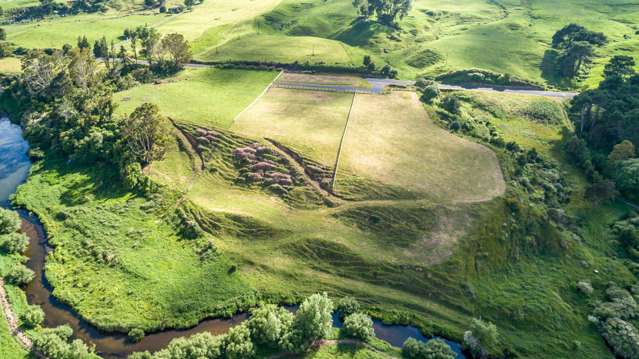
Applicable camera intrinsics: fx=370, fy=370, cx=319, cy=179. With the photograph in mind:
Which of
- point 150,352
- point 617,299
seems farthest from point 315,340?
point 617,299

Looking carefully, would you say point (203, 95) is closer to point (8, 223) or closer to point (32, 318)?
point (8, 223)

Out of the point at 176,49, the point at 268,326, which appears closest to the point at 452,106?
the point at 268,326

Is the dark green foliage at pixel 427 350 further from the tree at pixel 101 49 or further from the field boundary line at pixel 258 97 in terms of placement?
the tree at pixel 101 49

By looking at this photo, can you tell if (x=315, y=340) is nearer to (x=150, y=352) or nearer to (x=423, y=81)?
(x=150, y=352)

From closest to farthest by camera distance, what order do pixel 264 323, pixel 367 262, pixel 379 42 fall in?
→ 1. pixel 264 323
2. pixel 367 262
3. pixel 379 42

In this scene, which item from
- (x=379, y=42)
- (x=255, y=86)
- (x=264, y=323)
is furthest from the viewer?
(x=379, y=42)

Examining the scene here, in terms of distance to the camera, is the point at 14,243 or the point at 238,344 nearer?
the point at 238,344

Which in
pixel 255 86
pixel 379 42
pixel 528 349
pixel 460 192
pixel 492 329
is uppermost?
pixel 379 42
